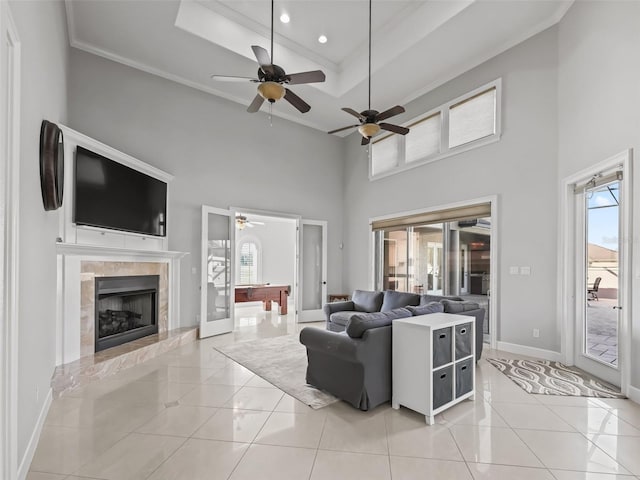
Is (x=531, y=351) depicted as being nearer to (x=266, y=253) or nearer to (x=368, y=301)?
(x=368, y=301)

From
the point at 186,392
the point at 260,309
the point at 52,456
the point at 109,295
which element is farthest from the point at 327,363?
the point at 260,309

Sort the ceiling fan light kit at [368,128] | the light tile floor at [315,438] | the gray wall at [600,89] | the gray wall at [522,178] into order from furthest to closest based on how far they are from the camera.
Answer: the gray wall at [522,178] < the ceiling fan light kit at [368,128] < the gray wall at [600,89] < the light tile floor at [315,438]

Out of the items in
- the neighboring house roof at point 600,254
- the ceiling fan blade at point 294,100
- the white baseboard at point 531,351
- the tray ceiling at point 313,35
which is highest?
the tray ceiling at point 313,35

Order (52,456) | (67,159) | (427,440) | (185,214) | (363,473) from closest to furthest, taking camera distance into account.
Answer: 1. (363,473)
2. (52,456)
3. (427,440)
4. (67,159)
5. (185,214)

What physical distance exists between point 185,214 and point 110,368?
2.72 metres

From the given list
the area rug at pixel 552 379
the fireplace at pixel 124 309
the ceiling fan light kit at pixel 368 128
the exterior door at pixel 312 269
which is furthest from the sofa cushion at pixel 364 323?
the exterior door at pixel 312 269

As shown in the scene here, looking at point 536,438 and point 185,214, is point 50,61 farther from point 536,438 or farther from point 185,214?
point 536,438

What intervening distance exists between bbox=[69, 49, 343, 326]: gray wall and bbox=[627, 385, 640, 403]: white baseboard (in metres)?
5.42

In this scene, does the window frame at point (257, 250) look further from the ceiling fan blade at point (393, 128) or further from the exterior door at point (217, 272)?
the ceiling fan blade at point (393, 128)

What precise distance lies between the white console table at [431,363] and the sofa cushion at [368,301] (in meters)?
2.52

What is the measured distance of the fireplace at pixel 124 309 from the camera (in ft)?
13.9

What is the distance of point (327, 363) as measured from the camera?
10.6 feet

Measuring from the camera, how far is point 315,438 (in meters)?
2.49

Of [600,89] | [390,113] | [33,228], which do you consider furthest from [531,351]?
[33,228]
